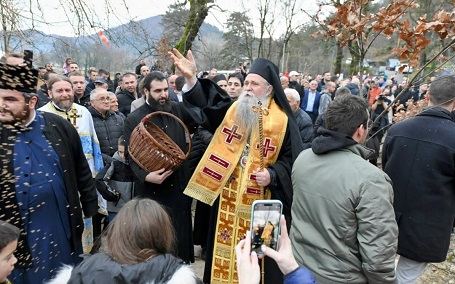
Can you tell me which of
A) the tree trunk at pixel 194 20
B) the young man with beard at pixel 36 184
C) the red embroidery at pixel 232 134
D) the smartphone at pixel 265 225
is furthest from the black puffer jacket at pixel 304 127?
the tree trunk at pixel 194 20

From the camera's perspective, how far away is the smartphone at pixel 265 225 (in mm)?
1679

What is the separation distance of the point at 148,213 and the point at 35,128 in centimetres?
136

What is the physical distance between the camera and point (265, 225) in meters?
1.72

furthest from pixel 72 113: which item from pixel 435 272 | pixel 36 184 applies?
pixel 435 272

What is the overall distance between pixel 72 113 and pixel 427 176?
11.2 ft

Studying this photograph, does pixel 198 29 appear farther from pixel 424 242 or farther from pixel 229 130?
pixel 424 242

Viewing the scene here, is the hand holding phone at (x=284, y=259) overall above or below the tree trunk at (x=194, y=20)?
below

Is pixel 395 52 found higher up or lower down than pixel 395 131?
higher up

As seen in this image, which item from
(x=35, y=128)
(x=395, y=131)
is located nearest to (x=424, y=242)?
(x=395, y=131)

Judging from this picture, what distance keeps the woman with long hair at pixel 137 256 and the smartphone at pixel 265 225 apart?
0.31 meters

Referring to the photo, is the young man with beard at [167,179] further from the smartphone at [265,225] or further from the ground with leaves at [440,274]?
the ground with leaves at [440,274]

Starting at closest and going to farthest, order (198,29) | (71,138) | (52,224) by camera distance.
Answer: (52,224)
(71,138)
(198,29)

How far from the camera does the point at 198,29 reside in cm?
1007

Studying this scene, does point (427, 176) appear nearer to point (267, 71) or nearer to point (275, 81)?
point (275, 81)
